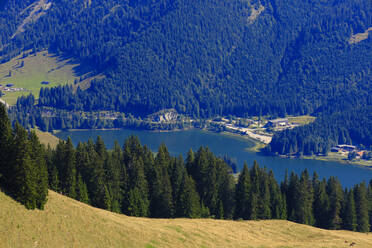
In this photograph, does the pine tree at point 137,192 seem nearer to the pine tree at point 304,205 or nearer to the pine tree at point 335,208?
the pine tree at point 304,205

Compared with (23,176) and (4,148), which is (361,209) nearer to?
(23,176)

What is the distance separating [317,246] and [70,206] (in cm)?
3548

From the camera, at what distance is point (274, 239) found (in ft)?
239

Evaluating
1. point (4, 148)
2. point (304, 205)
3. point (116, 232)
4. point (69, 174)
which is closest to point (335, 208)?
point (304, 205)

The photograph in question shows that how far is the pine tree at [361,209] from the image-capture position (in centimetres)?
9681

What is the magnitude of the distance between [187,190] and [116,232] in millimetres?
29556

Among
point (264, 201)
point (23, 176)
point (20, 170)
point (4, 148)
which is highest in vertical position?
point (4, 148)

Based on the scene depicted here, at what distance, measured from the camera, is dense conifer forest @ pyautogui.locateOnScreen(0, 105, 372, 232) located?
81250 millimetres

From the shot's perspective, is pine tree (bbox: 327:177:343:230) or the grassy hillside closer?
the grassy hillside

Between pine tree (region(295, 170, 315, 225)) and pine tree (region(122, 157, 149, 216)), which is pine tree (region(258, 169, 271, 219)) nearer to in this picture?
pine tree (region(295, 170, 315, 225))

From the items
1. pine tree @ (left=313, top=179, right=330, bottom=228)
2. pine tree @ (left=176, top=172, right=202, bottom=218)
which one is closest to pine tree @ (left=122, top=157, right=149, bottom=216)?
pine tree @ (left=176, top=172, right=202, bottom=218)

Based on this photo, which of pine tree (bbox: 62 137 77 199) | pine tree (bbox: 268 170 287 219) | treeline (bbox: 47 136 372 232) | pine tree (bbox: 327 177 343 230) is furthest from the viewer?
pine tree (bbox: 327 177 343 230)

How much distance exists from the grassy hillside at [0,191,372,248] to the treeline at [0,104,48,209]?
1.36 m

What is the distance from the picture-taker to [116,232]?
56.0 meters
